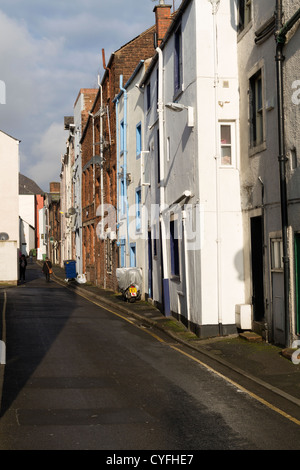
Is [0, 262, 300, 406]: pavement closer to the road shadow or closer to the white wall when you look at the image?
the road shadow

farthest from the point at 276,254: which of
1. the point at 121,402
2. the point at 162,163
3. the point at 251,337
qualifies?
→ the point at 162,163

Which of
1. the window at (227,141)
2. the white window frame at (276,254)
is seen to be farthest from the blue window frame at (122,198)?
the white window frame at (276,254)

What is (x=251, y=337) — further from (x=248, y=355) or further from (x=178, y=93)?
(x=178, y=93)

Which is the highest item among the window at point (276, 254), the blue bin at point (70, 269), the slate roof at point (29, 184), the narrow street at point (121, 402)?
the slate roof at point (29, 184)

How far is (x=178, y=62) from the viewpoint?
57.7 ft

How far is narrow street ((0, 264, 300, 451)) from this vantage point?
6.70 metres

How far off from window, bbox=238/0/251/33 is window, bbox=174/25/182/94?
97.6 inches

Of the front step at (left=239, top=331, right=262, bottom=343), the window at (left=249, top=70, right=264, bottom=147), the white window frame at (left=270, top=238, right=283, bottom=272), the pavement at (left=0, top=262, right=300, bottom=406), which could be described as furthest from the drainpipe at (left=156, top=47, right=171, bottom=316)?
the white window frame at (left=270, top=238, right=283, bottom=272)

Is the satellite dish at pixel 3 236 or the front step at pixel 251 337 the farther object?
the satellite dish at pixel 3 236

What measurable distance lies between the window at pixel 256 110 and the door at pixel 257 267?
1.89 meters

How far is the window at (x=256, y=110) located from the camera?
13.8 metres

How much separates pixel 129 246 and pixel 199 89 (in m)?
13.2

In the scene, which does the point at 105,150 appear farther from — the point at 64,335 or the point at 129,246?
Answer: the point at 64,335

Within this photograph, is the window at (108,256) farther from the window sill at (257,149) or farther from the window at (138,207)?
the window sill at (257,149)
